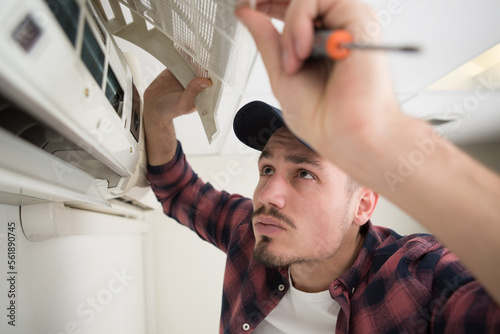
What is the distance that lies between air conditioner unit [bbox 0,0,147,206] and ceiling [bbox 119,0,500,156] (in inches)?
24.8

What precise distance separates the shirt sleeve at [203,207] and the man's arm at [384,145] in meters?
0.89

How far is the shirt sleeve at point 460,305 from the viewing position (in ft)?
1.58

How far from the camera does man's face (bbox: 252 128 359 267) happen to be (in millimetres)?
927

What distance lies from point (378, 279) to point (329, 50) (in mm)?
740

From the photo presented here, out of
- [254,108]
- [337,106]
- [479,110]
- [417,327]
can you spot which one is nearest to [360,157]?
[337,106]

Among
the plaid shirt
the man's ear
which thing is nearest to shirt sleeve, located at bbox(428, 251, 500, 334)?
the plaid shirt

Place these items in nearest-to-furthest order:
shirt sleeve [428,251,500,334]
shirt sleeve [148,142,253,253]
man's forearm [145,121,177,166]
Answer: shirt sleeve [428,251,500,334] → man's forearm [145,121,177,166] → shirt sleeve [148,142,253,253]

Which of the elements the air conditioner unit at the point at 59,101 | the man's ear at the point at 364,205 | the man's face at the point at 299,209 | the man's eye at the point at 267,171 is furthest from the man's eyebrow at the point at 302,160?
the air conditioner unit at the point at 59,101

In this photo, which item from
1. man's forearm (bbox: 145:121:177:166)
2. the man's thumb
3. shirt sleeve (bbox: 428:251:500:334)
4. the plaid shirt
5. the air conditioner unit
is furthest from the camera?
man's forearm (bbox: 145:121:177:166)

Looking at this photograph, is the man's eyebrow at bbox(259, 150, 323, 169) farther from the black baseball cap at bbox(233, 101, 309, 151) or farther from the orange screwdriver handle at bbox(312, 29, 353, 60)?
the orange screwdriver handle at bbox(312, 29, 353, 60)

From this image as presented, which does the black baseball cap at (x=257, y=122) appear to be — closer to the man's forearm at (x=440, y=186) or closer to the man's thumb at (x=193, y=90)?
the man's thumb at (x=193, y=90)

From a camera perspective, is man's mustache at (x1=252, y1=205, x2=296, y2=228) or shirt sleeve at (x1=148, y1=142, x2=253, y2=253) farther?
shirt sleeve at (x1=148, y1=142, x2=253, y2=253)

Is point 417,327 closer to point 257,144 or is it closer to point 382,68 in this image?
point 382,68

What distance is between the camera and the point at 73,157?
685 millimetres
